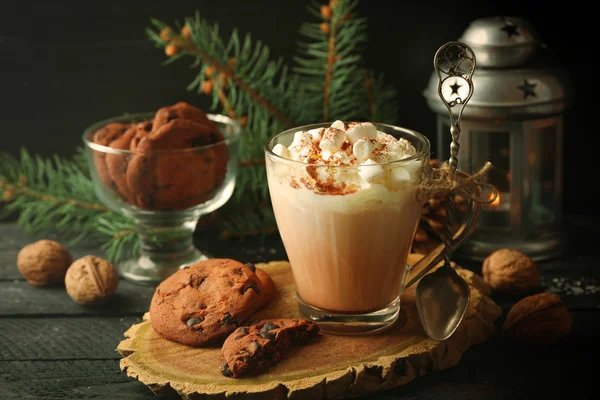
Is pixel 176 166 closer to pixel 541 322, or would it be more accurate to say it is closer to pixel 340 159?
pixel 340 159

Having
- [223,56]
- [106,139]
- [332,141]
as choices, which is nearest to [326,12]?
[223,56]

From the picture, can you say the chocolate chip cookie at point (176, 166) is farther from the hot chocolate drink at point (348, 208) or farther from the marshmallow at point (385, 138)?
the marshmallow at point (385, 138)

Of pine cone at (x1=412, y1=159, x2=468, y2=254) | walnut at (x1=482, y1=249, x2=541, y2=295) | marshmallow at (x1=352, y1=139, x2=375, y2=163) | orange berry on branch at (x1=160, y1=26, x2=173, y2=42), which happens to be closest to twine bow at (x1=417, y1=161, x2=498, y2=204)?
marshmallow at (x1=352, y1=139, x2=375, y2=163)

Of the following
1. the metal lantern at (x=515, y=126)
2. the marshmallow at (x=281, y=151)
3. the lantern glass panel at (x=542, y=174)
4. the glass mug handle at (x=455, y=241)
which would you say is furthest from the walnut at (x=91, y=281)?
the lantern glass panel at (x=542, y=174)

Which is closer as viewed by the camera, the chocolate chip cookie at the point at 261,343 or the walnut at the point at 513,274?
the chocolate chip cookie at the point at 261,343

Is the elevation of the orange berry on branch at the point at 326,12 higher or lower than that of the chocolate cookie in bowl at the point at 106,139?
higher

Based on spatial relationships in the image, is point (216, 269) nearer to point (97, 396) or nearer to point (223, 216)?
point (97, 396)

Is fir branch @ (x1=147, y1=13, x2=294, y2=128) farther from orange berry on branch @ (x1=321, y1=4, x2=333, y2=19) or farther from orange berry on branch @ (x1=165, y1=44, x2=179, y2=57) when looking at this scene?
orange berry on branch @ (x1=321, y1=4, x2=333, y2=19)
